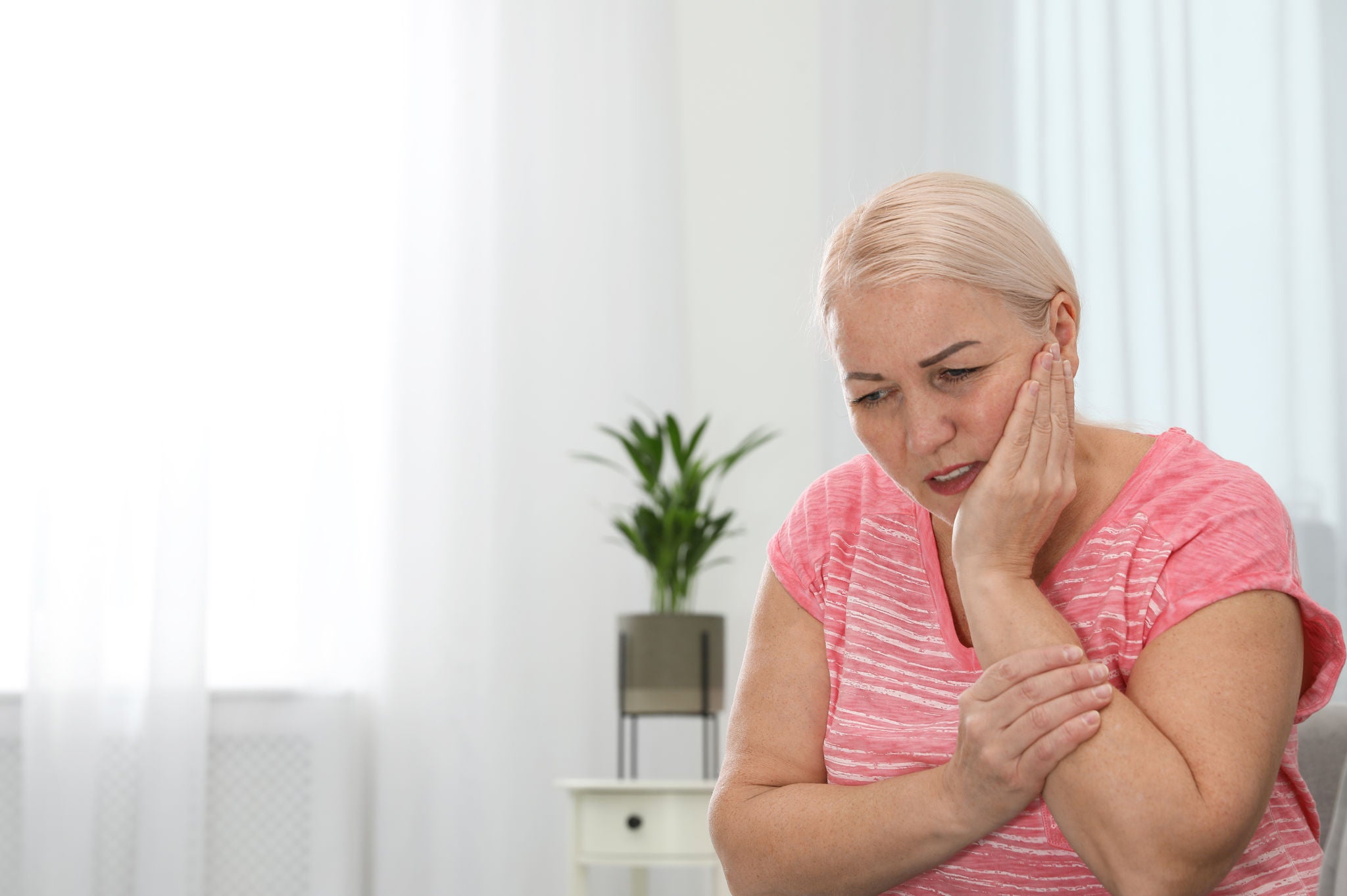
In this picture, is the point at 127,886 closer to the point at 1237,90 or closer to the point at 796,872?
the point at 796,872

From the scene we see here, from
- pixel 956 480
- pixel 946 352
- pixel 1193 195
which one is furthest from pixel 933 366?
pixel 1193 195

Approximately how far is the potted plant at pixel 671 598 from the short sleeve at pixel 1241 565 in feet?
5.07

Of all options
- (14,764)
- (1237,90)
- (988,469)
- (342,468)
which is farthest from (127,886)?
(1237,90)

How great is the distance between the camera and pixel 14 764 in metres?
3.16

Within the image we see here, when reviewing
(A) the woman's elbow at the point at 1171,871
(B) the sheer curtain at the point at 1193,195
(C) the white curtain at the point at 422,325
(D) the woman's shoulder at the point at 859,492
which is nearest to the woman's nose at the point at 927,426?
(D) the woman's shoulder at the point at 859,492

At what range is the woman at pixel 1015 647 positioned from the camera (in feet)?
3.14

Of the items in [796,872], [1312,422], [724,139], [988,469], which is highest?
[724,139]

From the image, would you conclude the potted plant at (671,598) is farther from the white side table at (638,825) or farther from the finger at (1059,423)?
the finger at (1059,423)

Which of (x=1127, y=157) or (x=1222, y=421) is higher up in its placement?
(x=1127, y=157)

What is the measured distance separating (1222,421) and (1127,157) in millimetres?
672

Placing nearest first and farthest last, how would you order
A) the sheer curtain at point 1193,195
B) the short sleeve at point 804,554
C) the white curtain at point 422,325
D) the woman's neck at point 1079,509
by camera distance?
the woman's neck at point 1079,509 → the short sleeve at point 804,554 → the sheer curtain at point 1193,195 → the white curtain at point 422,325

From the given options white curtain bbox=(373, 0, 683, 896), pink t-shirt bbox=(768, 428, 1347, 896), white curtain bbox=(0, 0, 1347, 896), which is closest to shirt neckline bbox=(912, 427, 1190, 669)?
pink t-shirt bbox=(768, 428, 1347, 896)

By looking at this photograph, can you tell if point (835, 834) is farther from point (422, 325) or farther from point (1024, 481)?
point (422, 325)

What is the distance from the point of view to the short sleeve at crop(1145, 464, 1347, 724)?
100cm
